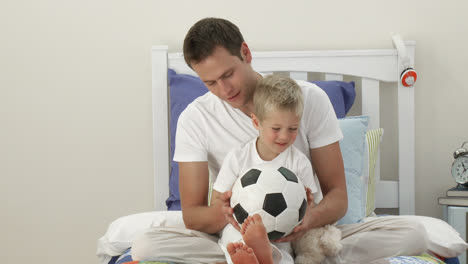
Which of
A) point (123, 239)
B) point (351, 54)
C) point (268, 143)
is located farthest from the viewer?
point (351, 54)

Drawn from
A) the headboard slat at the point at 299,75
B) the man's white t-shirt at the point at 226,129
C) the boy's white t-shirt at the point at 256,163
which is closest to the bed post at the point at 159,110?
the headboard slat at the point at 299,75

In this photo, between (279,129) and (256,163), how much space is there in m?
0.13

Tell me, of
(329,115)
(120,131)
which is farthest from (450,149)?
(120,131)

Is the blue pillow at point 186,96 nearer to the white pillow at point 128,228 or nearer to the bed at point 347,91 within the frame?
the bed at point 347,91

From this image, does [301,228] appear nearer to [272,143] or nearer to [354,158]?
[272,143]

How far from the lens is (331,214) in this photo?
5.21ft

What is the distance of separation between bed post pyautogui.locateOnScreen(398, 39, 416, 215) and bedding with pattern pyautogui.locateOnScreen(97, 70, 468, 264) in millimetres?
185

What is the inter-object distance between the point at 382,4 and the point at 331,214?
1.23 meters

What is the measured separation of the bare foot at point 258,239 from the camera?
52.3 inches

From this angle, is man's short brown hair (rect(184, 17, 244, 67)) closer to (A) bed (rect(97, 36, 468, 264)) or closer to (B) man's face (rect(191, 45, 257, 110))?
(B) man's face (rect(191, 45, 257, 110))

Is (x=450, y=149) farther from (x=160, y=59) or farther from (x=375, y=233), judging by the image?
(x=160, y=59)

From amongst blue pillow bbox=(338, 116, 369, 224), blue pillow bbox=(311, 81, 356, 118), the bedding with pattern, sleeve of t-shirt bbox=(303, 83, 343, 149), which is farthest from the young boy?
blue pillow bbox=(311, 81, 356, 118)

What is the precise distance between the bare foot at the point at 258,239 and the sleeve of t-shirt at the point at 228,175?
23 centimetres

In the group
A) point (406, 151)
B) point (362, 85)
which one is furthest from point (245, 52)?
point (406, 151)
